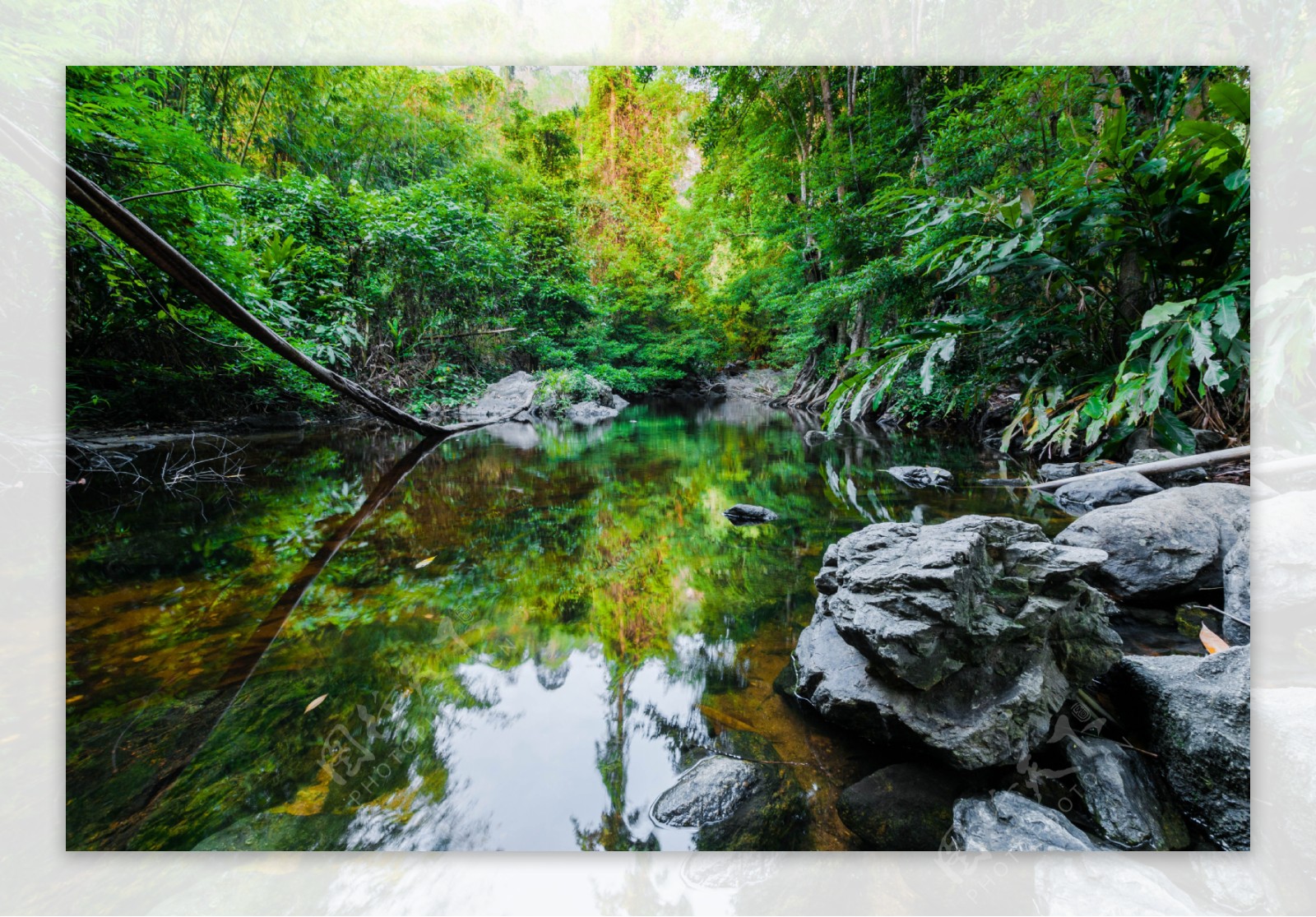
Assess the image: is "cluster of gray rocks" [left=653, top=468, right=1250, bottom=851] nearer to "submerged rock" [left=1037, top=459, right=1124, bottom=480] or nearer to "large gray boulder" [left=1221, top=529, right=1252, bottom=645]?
"large gray boulder" [left=1221, top=529, right=1252, bottom=645]

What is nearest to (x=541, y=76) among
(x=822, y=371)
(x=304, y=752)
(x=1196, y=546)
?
(x=304, y=752)

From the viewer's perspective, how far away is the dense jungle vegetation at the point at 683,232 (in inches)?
76.4

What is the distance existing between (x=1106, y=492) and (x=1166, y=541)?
1371mm

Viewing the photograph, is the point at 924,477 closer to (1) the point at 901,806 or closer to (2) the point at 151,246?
(1) the point at 901,806

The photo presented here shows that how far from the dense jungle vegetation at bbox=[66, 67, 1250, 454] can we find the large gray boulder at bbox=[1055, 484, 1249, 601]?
0.29 m

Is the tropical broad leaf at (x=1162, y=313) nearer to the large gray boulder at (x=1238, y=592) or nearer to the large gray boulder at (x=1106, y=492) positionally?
the large gray boulder at (x=1238, y=592)

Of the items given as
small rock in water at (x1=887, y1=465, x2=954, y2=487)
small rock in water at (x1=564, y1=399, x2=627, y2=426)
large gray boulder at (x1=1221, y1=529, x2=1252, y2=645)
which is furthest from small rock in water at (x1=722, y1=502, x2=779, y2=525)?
small rock in water at (x1=564, y1=399, x2=627, y2=426)

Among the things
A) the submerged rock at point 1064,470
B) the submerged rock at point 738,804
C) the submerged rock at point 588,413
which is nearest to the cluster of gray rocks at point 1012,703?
the submerged rock at point 738,804

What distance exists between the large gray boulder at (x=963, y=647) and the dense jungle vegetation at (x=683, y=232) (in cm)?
70

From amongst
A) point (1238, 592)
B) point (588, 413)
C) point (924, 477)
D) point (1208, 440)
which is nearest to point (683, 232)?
point (588, 413)

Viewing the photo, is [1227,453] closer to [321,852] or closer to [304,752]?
[321,852]

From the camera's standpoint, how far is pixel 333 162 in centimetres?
574

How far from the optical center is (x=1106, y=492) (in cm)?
290

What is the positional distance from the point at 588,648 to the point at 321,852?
849mm
